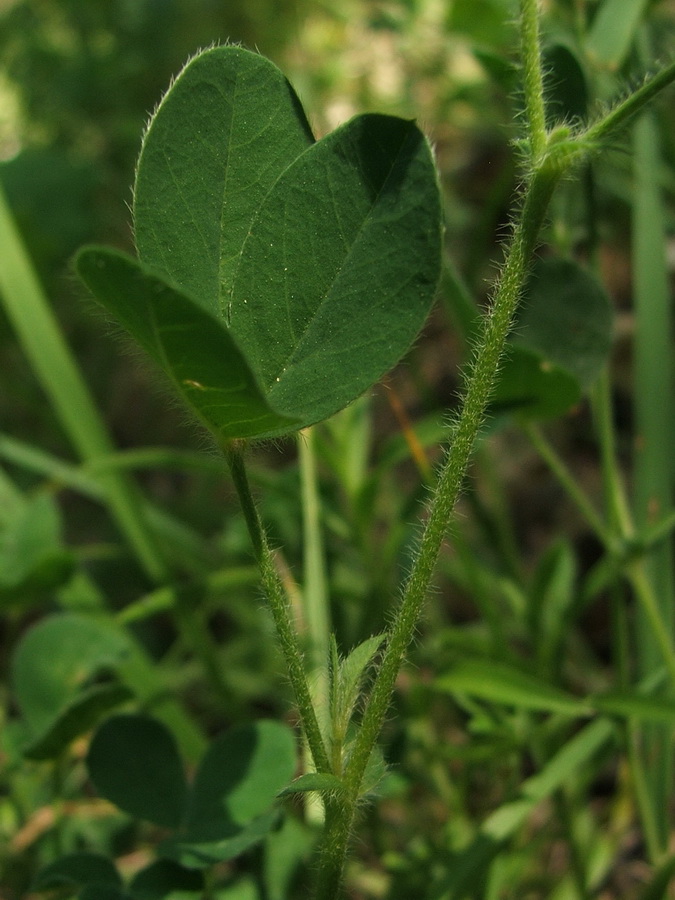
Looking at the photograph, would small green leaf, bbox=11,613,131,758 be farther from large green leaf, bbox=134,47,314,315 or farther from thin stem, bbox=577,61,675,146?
thin stem, bbox=577,61,675,146

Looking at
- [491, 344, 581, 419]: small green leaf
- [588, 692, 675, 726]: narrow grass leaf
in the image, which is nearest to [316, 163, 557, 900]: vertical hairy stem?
[491, 344, 581, 419]: small green leaf

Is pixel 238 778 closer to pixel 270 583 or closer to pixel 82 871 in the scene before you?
pixel 82 871

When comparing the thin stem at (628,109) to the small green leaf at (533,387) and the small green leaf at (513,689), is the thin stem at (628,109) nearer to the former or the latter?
the small green leaf at (533,387)

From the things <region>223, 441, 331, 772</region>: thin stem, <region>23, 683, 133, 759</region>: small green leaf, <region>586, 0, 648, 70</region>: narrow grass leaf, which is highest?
<region>586, 0, 648, 70</region>: narrow grass leaf

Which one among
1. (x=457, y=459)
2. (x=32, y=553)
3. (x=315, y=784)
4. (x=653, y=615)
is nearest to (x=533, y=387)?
(x=653, y=615)

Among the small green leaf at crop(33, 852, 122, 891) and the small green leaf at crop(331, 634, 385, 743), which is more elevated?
the small green leaf at crop(331, 634, 385, 743)

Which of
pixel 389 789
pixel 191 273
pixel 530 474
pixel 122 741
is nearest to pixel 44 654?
pixel 122 741
